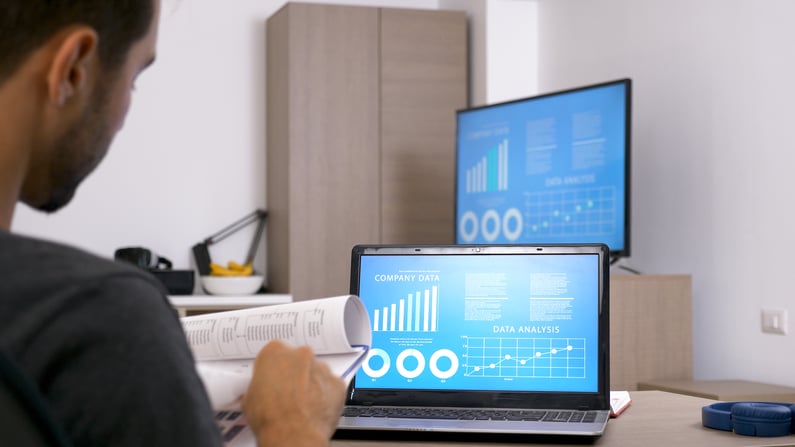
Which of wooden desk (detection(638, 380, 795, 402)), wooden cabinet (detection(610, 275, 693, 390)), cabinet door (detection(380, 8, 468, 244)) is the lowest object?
wooden desk (detection(638, 380, 795, 402))

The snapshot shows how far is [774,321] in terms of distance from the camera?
3.50 meters

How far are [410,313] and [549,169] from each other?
2.51 m

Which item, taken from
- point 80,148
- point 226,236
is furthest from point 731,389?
point 80,148

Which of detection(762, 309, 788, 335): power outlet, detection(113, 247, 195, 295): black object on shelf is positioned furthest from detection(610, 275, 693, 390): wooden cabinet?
detection(113, 247, 195, 295): black object on shelf

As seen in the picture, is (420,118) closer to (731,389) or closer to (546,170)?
(546,170)

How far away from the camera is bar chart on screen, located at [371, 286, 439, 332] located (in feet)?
5.79

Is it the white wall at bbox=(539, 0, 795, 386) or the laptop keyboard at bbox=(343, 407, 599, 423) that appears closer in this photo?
the laptop keyboard at bbox=(343, 407, 599, 423)

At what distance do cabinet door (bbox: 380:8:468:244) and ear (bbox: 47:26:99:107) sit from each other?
4.26 meters

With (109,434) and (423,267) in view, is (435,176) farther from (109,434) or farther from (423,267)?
(109,434)

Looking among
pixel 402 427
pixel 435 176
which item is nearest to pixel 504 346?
pixel 402 427

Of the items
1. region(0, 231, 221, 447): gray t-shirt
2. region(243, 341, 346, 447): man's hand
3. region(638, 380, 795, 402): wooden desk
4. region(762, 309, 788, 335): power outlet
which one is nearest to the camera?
region(0, 231, 221, 447): gray t-shirt

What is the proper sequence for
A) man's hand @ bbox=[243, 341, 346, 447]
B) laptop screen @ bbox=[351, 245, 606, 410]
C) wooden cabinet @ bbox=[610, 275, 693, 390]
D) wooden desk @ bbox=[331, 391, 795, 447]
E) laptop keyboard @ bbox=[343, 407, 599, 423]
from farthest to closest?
wooden cabinet @ bbox=[610, 275, 693, 390], laptop screen @ bbox=[351, 245, 606, 410], laptop keyboard @ bbox=[343, 407, 599, 423], wooden desk @ bbox=[331, 391, 795, 447], man's hand @ bbox=[243, 341, 346, 447]

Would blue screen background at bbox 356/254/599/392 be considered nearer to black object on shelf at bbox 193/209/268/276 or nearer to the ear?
the ear

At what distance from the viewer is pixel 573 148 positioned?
4.08 meters
